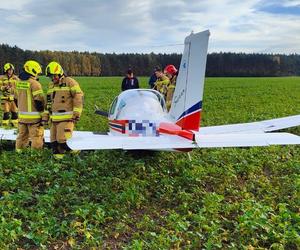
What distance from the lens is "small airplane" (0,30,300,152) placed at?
22.1 feet

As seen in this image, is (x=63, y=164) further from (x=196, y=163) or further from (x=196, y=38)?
(x=196, y=38)

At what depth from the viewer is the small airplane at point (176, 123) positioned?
6.75 m

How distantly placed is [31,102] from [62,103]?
990mm

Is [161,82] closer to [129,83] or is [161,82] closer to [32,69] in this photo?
[129,83]

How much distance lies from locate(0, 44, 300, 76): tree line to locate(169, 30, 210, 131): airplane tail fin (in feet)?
193

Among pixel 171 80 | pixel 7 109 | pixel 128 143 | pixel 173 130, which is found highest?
pixel 171 80

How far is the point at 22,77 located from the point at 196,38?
4699 mm

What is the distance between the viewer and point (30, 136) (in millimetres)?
10219

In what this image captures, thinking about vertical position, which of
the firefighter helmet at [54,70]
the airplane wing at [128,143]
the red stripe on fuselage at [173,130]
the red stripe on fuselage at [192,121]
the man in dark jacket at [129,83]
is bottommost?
the airplane wing at [128,143]

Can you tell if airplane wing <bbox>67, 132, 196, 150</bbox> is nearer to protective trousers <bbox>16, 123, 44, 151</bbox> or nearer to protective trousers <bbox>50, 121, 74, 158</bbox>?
protective trousers <bbox>50, 121, 74, 158</bbox>

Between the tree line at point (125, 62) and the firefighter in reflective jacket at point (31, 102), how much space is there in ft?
188

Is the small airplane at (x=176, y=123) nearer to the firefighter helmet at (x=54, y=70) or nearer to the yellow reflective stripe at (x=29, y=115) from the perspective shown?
the yellow reflective stripe at (x=29, y=115)

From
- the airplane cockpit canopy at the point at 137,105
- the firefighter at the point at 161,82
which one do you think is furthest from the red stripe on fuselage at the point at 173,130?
the firefighter at the point at 161,82

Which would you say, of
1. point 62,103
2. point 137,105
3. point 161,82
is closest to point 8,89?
point 161,82
